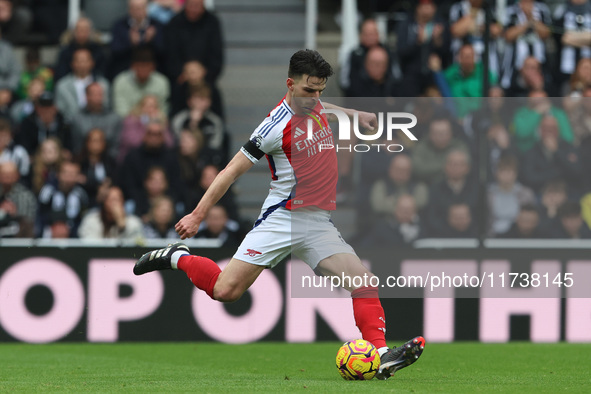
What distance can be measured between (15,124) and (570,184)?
21.5 ft

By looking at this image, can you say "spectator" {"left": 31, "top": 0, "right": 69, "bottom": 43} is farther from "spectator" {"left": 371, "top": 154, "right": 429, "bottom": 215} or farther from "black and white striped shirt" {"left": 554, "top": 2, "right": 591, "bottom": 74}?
"black and white striped shirt" {"left": 554, "top": 2, "right": 591, "bottom": 74}

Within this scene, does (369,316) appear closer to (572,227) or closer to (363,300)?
(363,300)

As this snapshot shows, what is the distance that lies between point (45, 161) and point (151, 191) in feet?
4.77

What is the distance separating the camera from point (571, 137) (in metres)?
11.9

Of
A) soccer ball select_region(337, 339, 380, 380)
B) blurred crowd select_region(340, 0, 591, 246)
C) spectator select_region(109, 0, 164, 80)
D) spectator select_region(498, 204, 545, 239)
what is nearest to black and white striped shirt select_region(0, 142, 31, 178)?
spectator select_region(109, 0, 164, 80)

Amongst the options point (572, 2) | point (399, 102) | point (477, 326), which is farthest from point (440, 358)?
point (572, 2)

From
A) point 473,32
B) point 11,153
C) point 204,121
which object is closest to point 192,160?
point 204,121

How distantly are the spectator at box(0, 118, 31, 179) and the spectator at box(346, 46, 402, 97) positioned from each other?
3828 mm

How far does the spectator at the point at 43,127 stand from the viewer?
13492mm

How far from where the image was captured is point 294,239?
25.6 feet

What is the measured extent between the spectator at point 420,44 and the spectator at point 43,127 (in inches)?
157

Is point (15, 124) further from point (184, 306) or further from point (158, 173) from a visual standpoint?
point (184, 306)

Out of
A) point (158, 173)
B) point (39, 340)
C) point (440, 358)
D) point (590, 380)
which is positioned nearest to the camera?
point (590, 380)

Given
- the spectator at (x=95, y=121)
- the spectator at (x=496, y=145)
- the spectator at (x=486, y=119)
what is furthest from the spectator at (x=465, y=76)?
the spectator at (x=95, y=121)
